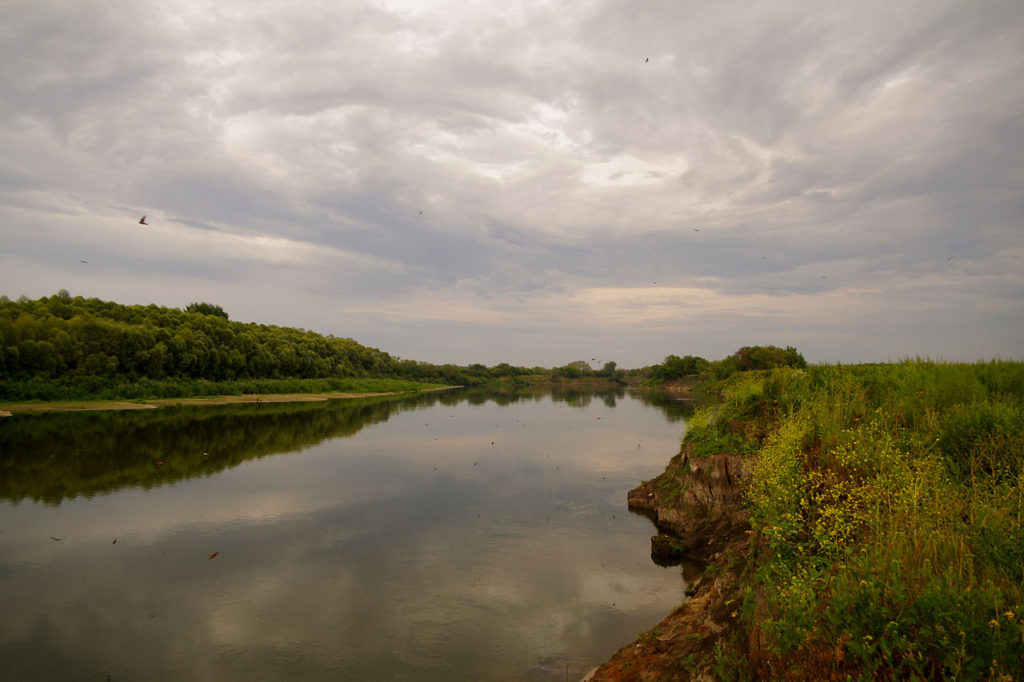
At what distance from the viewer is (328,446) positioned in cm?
4200

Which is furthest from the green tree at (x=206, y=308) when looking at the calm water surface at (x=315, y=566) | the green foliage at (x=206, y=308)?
the calm water surface at (x=315, y=566)

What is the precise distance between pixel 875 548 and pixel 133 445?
4629 centimetres

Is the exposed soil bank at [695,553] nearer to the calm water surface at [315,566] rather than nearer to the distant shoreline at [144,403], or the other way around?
the calm water surface at [315,566]

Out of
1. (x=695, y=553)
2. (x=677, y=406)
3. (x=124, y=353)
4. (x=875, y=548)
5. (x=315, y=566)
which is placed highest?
(x=124, y=353)

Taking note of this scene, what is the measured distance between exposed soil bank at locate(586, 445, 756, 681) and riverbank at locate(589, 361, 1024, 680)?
0.23 ft

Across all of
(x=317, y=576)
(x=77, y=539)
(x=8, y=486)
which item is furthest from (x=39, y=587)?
(x=8, y=486)

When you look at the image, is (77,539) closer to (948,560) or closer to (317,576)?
(317,576)

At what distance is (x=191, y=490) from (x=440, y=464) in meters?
15.2

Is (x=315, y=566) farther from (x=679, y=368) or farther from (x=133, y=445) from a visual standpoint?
(x=679, y=368)

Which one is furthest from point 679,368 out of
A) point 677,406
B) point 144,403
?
point 144,403

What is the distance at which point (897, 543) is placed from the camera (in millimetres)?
6352

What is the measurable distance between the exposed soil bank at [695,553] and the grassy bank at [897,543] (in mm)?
696

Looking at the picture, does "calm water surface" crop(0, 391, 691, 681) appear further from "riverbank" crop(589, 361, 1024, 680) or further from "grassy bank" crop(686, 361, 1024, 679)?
"grassy bank" crop(686, 361, 1024, 679)

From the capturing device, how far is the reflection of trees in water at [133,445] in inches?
1062
